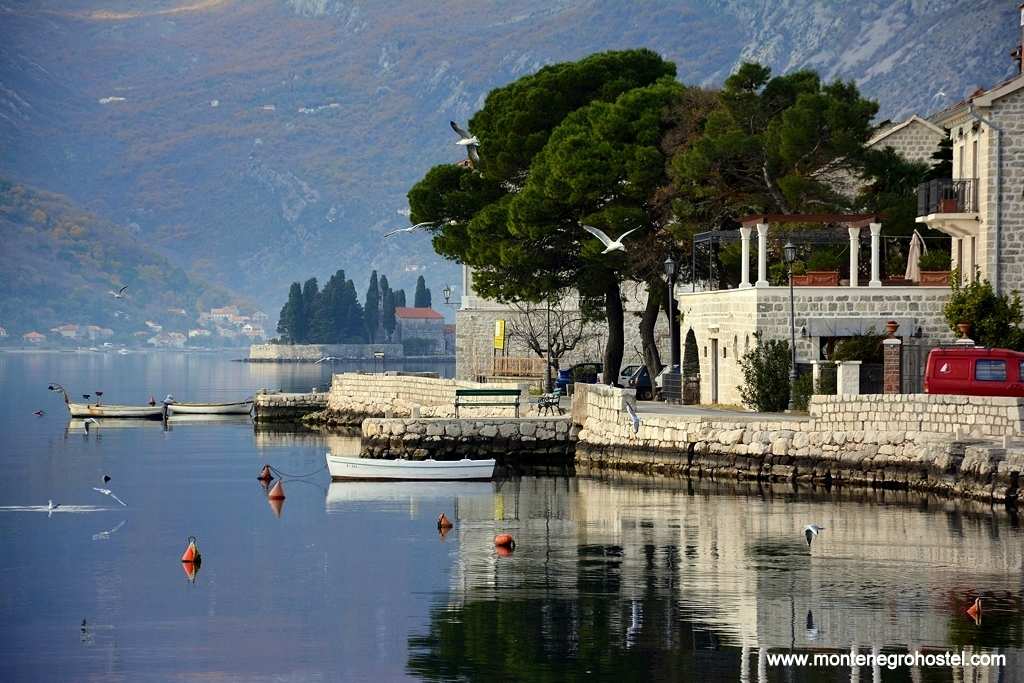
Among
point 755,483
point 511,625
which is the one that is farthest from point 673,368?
point 511,625

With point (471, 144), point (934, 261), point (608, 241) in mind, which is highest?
point (471, 144)

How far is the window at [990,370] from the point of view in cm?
3812

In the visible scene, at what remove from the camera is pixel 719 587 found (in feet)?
89.9

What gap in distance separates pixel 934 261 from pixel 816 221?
4007mm

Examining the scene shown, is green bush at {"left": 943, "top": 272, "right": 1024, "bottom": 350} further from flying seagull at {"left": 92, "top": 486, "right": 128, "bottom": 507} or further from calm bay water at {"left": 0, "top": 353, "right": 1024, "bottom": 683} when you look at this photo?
flying seagull at {"left": 92, "top": 486, "right": 128, "bottom": 507}

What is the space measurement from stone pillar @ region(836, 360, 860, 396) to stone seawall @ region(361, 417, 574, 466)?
8.21 m

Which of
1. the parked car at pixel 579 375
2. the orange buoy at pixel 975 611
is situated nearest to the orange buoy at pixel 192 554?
the orange buoy at pixel 975 611

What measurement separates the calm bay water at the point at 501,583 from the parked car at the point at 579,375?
16277mm

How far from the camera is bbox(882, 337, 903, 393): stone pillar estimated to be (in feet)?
140

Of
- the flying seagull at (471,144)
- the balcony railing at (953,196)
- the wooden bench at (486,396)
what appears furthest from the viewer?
the flying seagull at (471,144)

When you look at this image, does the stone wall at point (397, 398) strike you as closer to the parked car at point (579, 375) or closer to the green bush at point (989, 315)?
the parked car at point (579, 375)

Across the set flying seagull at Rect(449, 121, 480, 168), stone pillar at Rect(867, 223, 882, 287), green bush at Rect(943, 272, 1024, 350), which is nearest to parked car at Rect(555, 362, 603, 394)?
flying seagull at Rect(449, 121, 480, 168)

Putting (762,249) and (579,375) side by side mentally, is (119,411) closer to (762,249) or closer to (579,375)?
(579,375)

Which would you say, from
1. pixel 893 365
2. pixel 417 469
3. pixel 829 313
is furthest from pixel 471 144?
pixel 893 365
